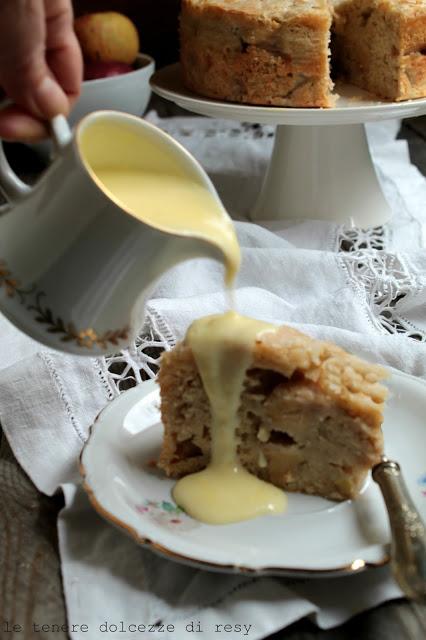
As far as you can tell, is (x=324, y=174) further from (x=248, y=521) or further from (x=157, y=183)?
(x=248, y=521)

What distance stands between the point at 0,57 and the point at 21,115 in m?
0.07

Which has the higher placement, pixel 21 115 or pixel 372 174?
pixel 21 115

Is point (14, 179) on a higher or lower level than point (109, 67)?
higher

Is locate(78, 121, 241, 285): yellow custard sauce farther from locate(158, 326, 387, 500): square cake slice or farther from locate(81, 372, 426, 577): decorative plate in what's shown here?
locate(81, 372, 426, 577): decorative plate

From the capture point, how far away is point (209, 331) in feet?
3.36

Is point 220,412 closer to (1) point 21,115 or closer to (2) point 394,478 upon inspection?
(2) point 394,478

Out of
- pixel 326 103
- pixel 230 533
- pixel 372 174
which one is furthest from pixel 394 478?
pixel 372 174

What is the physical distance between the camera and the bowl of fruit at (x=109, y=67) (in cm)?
206

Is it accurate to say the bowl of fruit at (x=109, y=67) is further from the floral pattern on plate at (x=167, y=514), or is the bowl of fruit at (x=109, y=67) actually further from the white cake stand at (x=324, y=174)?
the floral pattern on plate at (x=167, y=514)

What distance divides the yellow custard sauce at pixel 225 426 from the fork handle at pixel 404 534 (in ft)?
0.41

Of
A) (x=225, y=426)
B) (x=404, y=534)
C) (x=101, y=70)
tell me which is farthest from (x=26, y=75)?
(x=101, y=70)

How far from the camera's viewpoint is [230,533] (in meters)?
0.93

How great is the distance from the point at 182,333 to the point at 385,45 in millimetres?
800

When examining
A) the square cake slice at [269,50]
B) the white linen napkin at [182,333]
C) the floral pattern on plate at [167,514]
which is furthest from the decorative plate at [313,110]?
the floral pattern on plate at [167,514]
